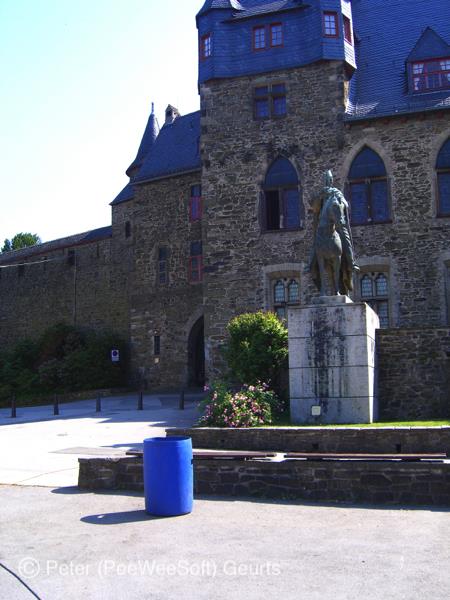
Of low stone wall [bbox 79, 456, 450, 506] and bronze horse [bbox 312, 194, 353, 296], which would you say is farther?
bronze horse [bbox 312, 194, 353, 296]

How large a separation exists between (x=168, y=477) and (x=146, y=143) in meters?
30.0

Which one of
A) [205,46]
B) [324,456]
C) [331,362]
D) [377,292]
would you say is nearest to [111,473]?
[324,456]

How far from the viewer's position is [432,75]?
22.0 metres

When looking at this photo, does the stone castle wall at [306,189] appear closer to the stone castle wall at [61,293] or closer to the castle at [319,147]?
the castle at [319,147]

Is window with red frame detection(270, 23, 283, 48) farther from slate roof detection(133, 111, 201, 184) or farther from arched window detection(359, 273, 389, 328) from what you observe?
arched window detection(359, 273, 389, 328)

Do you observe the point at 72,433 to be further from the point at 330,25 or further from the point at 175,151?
the point at 175,151

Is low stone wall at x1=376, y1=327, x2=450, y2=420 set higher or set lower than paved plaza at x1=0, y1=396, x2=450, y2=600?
higher

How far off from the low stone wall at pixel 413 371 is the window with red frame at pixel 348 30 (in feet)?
38.7

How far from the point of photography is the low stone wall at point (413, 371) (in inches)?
593

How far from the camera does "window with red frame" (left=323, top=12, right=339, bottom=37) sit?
2244 cm

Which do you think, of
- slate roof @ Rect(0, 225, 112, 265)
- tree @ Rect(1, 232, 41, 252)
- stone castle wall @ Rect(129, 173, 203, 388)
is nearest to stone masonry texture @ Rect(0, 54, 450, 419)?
stone castle wall @ Rect(129, 173, 203, 388)

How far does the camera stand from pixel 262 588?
5438 mm

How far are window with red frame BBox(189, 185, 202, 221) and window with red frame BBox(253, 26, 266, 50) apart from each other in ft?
23.1

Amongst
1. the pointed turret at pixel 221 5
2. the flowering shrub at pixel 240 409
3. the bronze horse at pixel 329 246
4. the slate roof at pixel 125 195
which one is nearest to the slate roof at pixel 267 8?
the pointed turret at pixel 221 5
